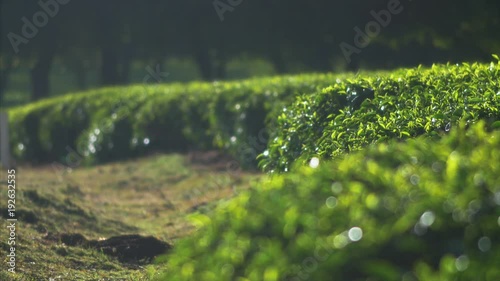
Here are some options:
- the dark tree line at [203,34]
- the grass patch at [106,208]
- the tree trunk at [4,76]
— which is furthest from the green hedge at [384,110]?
the tree trunk at [4,76]

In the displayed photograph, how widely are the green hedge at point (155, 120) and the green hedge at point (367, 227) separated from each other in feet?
29.9

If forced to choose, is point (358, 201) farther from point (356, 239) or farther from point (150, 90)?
point (150, 90)

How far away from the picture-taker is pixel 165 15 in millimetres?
35500

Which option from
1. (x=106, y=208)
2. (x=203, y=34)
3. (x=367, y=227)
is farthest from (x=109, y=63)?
(x=367, y=227)

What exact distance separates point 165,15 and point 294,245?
3244 centimetres

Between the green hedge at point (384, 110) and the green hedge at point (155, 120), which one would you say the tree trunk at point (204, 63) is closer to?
the green hedge at point (155, 120)

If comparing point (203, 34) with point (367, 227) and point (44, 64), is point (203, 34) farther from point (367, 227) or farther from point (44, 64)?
point (367, 227)

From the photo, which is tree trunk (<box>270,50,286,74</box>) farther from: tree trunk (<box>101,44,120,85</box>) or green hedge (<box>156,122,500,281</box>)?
green hedge (<box>156,122,500,281</box>)

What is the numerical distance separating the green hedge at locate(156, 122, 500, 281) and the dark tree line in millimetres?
23869

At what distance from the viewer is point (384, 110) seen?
7867 mm

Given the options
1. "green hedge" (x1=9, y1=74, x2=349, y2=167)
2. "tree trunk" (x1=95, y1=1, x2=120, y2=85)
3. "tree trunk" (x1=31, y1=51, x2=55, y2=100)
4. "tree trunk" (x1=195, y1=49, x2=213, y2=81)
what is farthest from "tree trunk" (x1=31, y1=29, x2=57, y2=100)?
"green hedge" (x1=9, y1=74, x2=349, y2=167)

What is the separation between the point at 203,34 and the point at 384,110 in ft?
92.9

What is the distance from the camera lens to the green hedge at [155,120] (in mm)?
15531

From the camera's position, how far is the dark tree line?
3041cm
